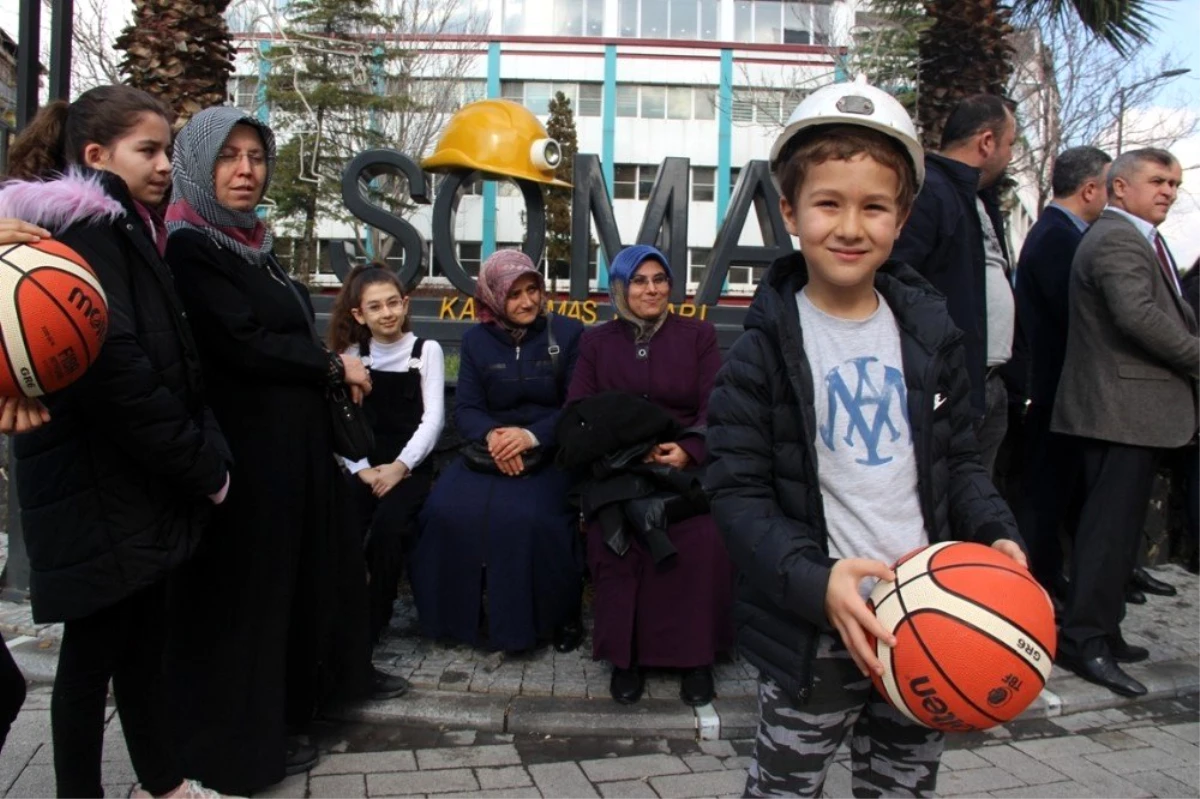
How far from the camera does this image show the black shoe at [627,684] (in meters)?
4.04

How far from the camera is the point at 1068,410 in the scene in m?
4.54

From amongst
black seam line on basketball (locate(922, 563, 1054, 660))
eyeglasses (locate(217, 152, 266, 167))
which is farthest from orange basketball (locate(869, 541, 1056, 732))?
eyeglasses (locate(217, 152, 266, 167))

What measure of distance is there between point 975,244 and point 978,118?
655 mm

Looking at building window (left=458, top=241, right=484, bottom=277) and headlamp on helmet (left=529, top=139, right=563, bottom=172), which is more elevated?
building window (left=458, top=241, right=484, bottom=277)

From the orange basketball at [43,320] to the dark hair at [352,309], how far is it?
2573 mm

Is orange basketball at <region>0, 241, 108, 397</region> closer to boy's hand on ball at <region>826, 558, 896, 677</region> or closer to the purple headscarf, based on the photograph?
boy's hand on ball at <region>826, 558, 896, 677</region>

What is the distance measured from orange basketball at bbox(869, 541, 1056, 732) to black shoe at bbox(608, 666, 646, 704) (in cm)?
233

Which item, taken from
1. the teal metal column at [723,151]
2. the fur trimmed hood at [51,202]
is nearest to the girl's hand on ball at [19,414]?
the fur trimmed hood at [51,202]

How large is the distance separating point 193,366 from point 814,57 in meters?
33.9

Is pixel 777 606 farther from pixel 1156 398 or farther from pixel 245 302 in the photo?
pixel 1156 398

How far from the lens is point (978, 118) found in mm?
4297

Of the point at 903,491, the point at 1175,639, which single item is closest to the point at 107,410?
the point at 903,491

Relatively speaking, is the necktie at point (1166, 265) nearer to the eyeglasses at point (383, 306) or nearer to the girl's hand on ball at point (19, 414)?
the eyeglasses at point (383, 306)

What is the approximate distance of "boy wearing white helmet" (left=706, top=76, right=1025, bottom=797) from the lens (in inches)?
81.4
